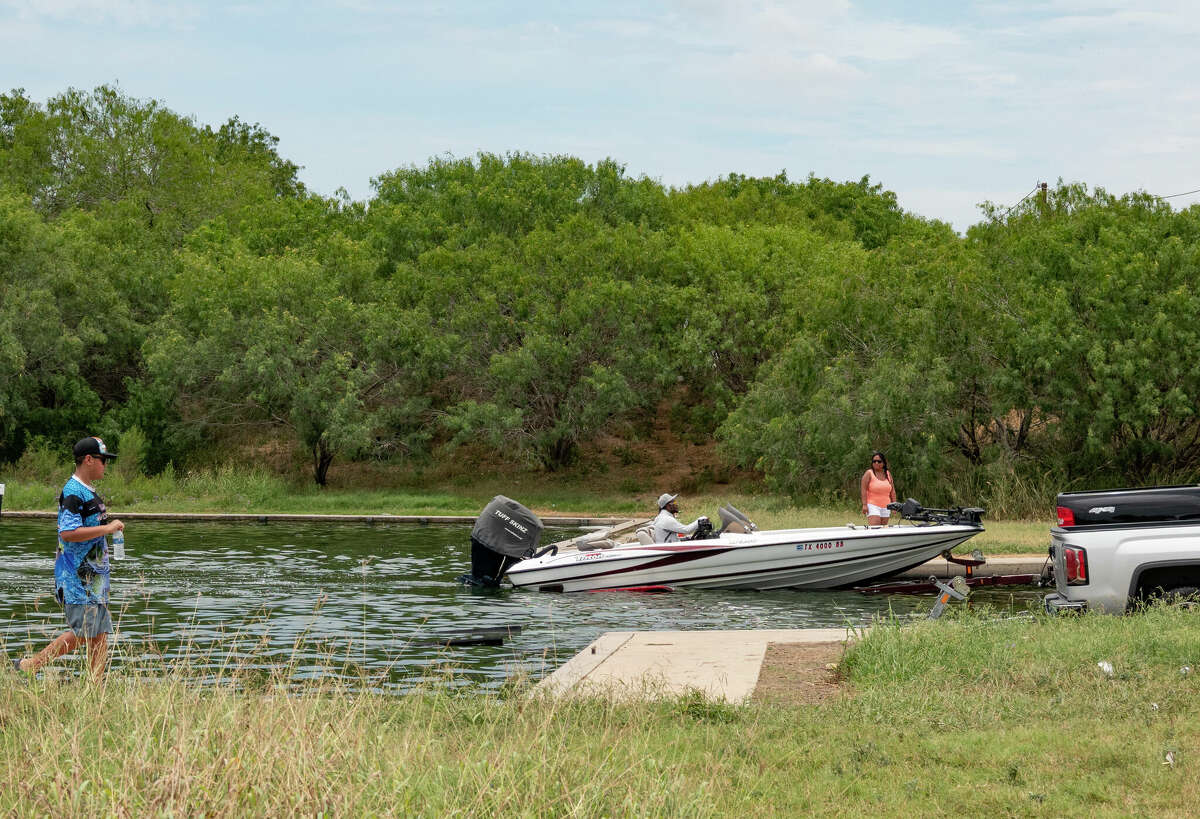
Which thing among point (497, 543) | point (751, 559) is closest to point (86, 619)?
point (497, 543)

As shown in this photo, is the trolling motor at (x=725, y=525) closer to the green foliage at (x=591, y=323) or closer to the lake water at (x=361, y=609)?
the lake water at (x=361, y=609)

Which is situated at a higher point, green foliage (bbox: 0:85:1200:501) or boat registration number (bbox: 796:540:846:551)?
green foliage (bbox: 0:85:1200:501)

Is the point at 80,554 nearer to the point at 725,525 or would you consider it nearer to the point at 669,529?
the point at 669,529

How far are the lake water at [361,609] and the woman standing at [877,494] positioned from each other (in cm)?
168

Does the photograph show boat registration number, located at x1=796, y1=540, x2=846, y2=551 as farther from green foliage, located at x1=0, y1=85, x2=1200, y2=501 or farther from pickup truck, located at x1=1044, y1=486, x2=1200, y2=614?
green foliage, located at x1=0, y1=85, x2=1200, y2=501

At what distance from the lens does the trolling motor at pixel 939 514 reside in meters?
18.5

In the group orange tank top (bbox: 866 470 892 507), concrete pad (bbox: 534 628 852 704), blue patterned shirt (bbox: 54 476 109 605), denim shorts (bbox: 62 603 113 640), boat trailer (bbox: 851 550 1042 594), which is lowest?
boat trailer (bbox: 851 550 1042 594)

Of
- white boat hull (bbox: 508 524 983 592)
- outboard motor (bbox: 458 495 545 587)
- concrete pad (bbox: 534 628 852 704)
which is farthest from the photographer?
outboard motor (bbox: 458 495 545 587)

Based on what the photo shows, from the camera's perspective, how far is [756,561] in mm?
19125

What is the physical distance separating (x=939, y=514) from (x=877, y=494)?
161 cm

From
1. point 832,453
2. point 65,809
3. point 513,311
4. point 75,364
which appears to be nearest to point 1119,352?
point 832,453

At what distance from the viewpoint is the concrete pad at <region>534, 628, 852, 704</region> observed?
9438 mm

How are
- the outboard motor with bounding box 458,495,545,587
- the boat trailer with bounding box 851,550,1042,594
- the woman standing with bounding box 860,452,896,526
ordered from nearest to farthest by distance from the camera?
the boat trailer with bounding box 851,550,1042,594 → the outboard motor with bounding box 458,495,545,587 → the woman standing with bounding box 860,452,896,526

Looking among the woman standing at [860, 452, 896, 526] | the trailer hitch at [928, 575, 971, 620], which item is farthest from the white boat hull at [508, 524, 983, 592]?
the trailer hitch at [928, 575, 971, 620]
